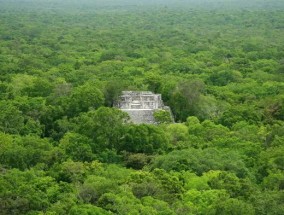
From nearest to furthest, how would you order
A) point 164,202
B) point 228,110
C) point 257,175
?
point 164,202 < point 257,175 < point 228,110

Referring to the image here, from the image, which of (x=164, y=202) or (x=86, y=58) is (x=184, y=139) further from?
(x=86, y=58)

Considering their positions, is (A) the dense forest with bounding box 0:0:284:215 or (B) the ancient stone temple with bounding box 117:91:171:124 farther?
(B) the ancient stone temple with bounding box 117:91:171:124

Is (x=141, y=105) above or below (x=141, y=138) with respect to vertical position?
below

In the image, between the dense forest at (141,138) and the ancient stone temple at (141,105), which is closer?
the dense forest at (141,138)

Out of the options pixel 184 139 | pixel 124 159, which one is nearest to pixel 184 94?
pixel 184 139
